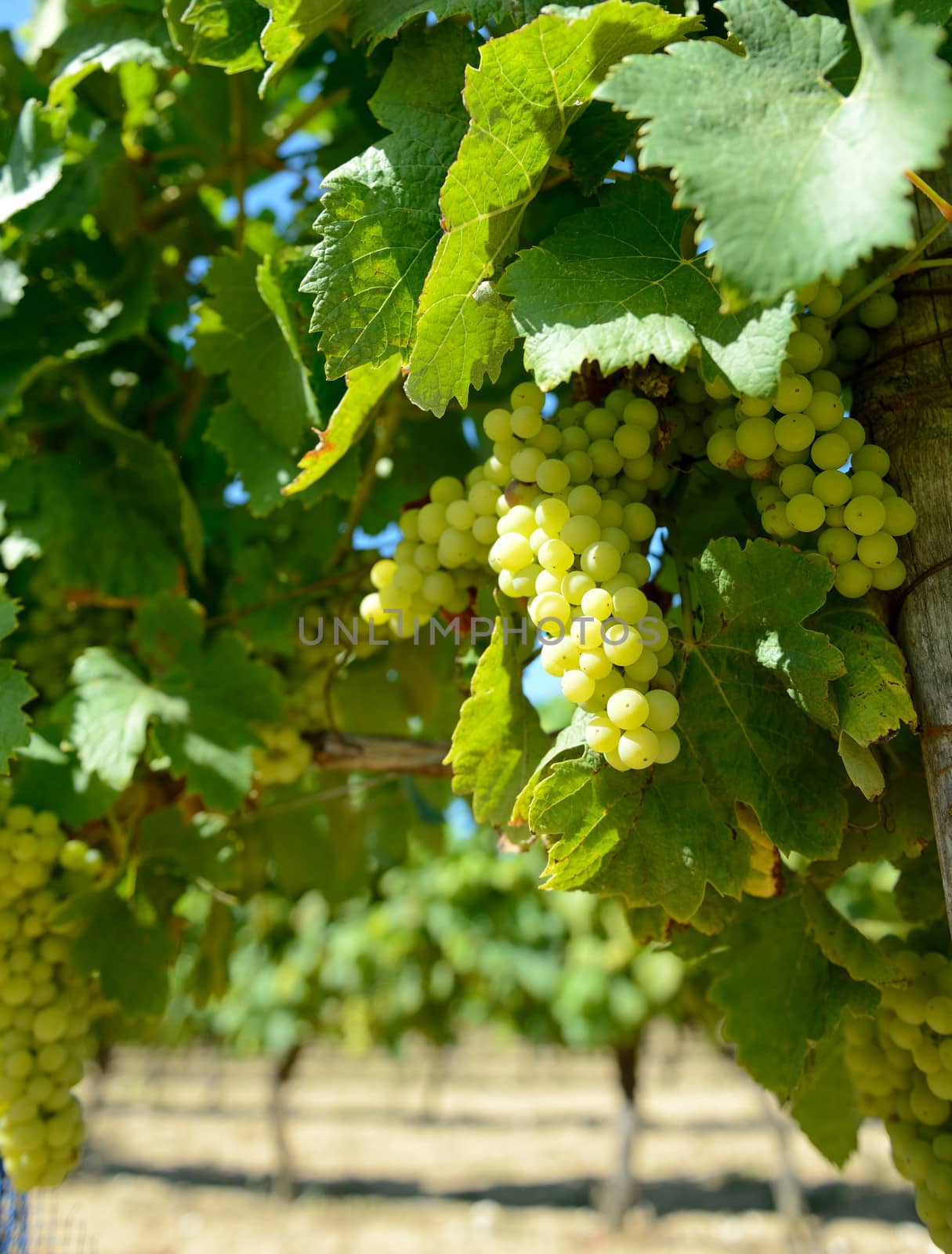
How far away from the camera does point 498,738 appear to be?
4.05 feet

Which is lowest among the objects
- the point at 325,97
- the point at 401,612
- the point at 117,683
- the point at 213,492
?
the point at 213,492

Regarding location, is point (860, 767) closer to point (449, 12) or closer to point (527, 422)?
point (527, 422)

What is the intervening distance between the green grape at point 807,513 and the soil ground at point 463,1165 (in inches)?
91.0

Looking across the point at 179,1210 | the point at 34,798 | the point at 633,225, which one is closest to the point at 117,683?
the point at 34,798

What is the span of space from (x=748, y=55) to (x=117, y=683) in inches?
51.0

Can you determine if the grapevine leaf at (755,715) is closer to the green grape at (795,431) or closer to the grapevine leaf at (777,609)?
the grapevine leaf at (777,609)

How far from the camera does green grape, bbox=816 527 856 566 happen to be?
1.04 m

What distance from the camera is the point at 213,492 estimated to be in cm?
232

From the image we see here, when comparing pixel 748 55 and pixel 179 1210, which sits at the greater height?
pixel 748 55

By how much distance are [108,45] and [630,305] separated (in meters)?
1.18

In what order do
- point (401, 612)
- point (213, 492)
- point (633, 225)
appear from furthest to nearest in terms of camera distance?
1. point (213, 492)
2. point (401, 612)
3. point (633, 225)

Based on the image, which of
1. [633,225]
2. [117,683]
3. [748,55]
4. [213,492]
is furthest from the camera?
[213,492]

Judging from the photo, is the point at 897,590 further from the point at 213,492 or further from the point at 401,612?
the point at 213,492

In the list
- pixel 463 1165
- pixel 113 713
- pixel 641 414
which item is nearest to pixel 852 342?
pixel 641 414
